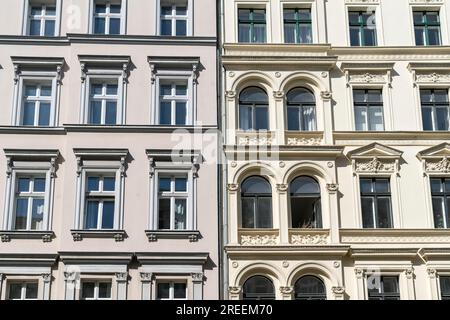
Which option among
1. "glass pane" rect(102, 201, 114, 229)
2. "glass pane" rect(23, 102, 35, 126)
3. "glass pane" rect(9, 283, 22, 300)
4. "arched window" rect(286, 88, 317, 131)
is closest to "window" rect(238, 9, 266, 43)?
"arched window" rect(286, 88, 317, 131)

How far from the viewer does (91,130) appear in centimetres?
1892

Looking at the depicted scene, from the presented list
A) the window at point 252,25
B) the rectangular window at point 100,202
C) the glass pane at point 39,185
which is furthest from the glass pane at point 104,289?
the window at point 252,25

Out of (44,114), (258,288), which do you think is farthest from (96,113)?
(258,288)

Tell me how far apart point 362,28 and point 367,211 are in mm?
5434

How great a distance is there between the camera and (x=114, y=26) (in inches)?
803

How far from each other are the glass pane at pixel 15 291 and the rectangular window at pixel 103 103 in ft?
15.2

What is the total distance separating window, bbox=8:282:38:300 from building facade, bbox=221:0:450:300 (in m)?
4.74

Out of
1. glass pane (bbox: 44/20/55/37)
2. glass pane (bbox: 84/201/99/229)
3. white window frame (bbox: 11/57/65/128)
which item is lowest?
glass pane (bbox: 84/201/99/229)

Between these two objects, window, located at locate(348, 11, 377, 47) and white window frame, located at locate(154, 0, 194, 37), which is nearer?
white window frame, located at locate(154, 0, 194, 37)

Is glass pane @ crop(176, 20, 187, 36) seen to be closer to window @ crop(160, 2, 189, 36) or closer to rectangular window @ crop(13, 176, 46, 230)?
window @ crop(160, 2, 189, 36)

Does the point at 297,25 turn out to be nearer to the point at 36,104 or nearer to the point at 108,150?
the point at 108,150

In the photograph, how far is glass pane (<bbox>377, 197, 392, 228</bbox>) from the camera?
61.0 feet

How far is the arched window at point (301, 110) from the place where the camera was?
63.9 ft

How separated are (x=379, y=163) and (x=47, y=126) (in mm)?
8886
